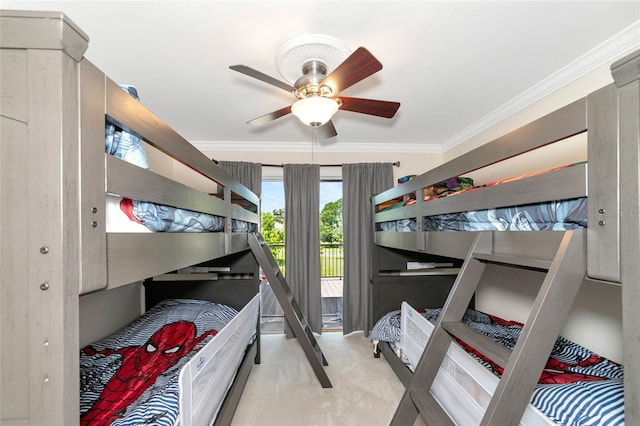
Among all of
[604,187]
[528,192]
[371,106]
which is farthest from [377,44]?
[604,187]

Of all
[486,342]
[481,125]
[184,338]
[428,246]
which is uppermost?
[481,125]

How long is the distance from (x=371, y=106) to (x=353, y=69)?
0.46 m

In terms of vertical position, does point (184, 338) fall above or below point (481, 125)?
below

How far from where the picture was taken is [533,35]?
164 cm

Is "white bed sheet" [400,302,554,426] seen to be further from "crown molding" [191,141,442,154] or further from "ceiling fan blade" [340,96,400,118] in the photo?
"crown molding" [191,141,442,154]

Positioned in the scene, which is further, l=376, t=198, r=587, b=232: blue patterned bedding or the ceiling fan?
the ceiling fan

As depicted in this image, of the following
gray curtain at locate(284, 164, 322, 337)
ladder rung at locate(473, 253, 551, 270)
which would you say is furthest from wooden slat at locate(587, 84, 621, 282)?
gray curtain at locate(284, 164, 322, 337)

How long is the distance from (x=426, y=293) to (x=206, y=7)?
308 centimetres

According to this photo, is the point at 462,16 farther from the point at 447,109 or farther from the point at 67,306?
the point at 67,306

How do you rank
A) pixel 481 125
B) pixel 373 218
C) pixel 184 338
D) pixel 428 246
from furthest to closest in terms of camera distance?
pixel 373 218
pixel 481 125
pixel 184 338
pixel 428 246

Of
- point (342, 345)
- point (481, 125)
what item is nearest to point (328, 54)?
point (481, 125)

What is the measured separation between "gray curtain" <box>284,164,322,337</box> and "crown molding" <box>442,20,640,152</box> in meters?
1.92

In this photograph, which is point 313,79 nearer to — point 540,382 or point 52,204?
point 52,204

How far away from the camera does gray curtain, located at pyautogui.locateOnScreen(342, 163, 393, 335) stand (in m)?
3.52
